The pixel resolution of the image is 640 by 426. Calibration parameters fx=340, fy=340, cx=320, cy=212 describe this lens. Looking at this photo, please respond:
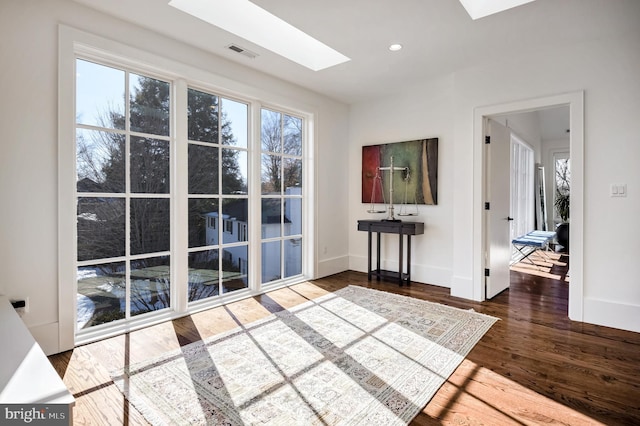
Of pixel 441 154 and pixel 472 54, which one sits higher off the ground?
pixel 472 54

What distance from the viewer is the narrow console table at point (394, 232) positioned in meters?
4.42

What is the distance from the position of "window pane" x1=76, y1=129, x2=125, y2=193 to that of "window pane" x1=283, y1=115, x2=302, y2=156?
2.05 m

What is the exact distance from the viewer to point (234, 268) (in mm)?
3877

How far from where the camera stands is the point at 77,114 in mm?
2701

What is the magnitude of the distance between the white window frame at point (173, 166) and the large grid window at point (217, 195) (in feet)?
0.32

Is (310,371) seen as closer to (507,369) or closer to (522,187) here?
(507,369)

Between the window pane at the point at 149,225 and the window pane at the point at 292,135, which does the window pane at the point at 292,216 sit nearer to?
the window pane at the point at 292,135

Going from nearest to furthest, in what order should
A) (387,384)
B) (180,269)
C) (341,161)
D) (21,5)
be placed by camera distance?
(387,384)
(21,5)
(180,269)
(341,161)

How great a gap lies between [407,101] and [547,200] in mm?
6077

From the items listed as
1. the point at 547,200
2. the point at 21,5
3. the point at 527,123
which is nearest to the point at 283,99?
the point at 21,5

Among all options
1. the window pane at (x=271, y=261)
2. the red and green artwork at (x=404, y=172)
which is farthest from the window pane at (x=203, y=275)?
the red and green artwork at (x=404, y=172)

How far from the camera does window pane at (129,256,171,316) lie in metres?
3.05

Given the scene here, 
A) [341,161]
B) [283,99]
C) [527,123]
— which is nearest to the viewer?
[283,99]

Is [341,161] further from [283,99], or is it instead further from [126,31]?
[126,31]
